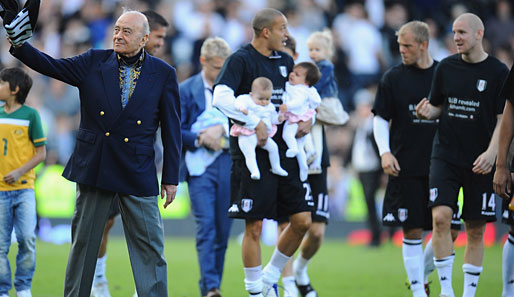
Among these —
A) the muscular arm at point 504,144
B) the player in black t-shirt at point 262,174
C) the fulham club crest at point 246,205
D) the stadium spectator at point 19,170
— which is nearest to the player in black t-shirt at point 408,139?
the player in black t-shirt at point 262,174

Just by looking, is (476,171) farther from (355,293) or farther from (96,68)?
(96,68)

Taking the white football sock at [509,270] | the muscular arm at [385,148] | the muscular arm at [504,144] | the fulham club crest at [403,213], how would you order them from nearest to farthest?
the muscular arm at [504,144] < the white football sock at [509,270] < the muscular arm at [385,148] < the fulham club crest at [403,213]

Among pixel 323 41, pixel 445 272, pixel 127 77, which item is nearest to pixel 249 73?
pixel 127 77

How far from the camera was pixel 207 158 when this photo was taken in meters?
10.4

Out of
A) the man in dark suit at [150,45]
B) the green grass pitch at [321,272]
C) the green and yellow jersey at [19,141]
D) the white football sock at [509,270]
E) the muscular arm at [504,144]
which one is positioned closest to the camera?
the muscular arm at [504,144]

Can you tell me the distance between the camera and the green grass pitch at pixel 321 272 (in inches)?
422

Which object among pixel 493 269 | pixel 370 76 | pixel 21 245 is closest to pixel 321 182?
pixel 21 245

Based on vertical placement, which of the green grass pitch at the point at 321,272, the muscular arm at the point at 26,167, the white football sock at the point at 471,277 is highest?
the muscular arm at the point at 26,167

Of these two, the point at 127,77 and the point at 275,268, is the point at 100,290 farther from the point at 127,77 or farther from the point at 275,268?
the point at 127,77

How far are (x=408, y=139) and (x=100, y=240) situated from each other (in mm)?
3828

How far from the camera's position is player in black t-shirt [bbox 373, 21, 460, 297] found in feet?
30.4

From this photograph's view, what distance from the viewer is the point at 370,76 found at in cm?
2244

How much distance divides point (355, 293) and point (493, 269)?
12.6ft

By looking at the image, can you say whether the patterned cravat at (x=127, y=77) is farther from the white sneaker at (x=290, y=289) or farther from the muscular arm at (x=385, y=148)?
the white sneaker at (x=290, y=289)
